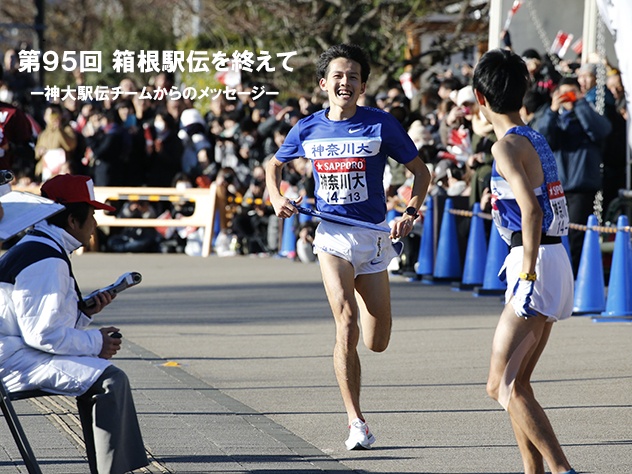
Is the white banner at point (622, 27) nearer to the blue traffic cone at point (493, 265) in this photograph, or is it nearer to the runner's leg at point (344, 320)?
the blue traffic cone at point (493, 265)

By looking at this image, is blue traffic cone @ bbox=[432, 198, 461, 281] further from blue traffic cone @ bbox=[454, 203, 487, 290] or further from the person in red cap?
the person in red cap

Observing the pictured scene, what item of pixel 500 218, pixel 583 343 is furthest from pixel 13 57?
pixel 500 218

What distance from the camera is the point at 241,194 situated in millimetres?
21219

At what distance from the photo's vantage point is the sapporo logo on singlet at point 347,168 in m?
7.27

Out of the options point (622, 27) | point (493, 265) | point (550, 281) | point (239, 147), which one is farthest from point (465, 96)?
point (550, 281)

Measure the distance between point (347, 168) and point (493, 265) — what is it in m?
7.24

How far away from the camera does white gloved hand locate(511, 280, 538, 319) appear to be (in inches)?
217

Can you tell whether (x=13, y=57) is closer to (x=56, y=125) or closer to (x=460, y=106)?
(x=56, y=125)

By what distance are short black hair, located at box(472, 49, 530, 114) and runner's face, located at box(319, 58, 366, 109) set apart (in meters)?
1.61

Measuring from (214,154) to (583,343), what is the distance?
11706 mm

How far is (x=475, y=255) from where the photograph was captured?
15102 mm

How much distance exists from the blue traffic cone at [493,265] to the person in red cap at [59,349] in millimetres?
8917

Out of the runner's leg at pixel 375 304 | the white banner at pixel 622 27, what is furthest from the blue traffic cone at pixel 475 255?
the runner's leg at pixel 375 304

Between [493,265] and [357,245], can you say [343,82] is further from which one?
[493,265]
